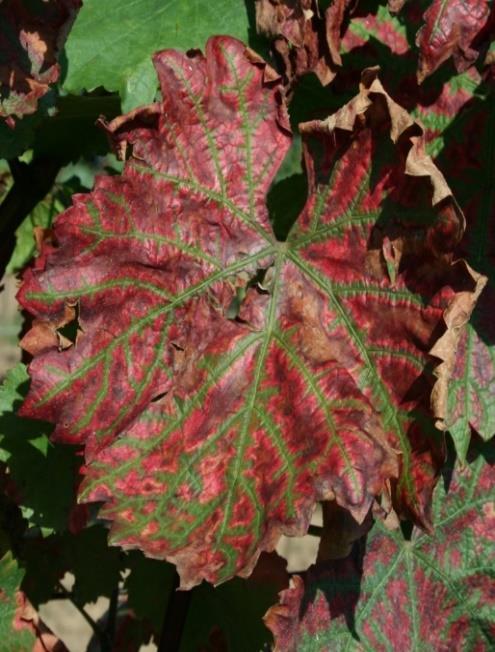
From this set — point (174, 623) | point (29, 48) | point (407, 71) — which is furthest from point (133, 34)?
point (174, 623)

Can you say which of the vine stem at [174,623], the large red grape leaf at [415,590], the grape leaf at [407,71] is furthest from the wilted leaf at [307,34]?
the vine stem at [174,623]

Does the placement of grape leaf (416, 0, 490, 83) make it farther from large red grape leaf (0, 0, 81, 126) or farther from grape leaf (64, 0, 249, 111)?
large red grape leaf (0, 0, 81, 126)

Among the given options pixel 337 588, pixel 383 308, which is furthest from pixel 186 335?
pixel 337 588

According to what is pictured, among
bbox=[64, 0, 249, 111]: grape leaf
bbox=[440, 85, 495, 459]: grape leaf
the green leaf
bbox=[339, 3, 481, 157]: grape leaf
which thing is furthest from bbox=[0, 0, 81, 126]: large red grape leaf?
the green leaf

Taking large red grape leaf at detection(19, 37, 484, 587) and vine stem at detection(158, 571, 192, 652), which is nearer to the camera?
large red grape leaf at detection(19, 37, 484, 587)

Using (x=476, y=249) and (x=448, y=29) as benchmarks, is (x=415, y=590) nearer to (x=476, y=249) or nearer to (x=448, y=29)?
(x=476, y=249)

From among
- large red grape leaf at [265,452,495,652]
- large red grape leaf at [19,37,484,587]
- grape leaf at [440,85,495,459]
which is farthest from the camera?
large red grape leaf at [265,452,495,652]
